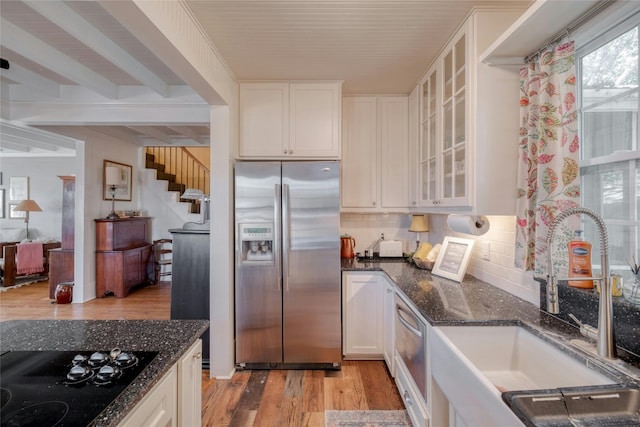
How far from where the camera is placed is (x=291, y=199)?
7.98ft

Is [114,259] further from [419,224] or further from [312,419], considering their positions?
[419,224]

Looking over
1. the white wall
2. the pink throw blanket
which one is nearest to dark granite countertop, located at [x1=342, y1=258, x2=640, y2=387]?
the pink throw blanket

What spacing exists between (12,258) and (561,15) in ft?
25.1

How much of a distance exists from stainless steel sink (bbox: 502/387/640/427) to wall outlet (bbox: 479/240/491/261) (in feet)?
4.01

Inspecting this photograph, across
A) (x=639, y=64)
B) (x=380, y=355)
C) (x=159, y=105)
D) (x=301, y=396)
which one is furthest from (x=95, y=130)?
(x=639, y=64)

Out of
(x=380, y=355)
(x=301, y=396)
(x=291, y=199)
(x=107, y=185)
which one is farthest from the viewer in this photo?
(x=107, y=185)

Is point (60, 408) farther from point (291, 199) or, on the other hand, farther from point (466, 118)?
point (466, 118)

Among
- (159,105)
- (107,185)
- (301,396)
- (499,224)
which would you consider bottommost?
(301,396)

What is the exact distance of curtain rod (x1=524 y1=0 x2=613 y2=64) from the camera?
118cm

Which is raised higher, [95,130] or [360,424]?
[95,130]

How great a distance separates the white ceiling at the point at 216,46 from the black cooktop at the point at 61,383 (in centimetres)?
140

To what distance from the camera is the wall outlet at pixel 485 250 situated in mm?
2033

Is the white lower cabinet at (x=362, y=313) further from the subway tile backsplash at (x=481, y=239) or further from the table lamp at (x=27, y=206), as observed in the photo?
the table lamp at (x=27, y=206)

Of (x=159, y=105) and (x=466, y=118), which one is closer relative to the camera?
(x=466, y=118)
